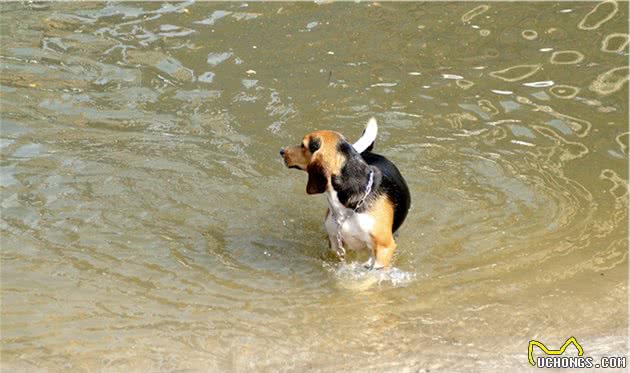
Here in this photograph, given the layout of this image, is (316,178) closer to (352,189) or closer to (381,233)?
(352,189)

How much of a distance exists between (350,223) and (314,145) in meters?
0.64

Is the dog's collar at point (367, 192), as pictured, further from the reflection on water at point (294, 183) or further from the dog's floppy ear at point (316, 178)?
the reflection on water at point (294, 183)

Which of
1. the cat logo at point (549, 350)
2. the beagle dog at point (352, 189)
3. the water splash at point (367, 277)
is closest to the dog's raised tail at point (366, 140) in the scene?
the beagle dog at point (352, 189)

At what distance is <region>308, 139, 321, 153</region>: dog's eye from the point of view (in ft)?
21.7

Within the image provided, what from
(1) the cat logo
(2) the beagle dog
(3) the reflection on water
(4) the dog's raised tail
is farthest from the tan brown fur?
(1) the cat logo

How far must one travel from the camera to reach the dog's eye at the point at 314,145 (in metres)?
6.60

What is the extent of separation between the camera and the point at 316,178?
21.6 ft

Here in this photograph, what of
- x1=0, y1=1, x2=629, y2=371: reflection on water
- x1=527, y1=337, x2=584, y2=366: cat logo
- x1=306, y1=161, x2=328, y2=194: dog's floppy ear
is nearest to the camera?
x1=527, y1=337, x2=584, y2=366: cat logo

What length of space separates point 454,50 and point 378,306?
548 centimetres

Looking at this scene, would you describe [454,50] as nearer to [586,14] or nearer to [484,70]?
[484,70]

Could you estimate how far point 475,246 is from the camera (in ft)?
24.7

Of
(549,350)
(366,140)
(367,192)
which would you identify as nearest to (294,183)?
(366,140)

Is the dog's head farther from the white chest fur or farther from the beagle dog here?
the white chest fur

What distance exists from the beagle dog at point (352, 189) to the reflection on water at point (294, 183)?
32 centimetres
